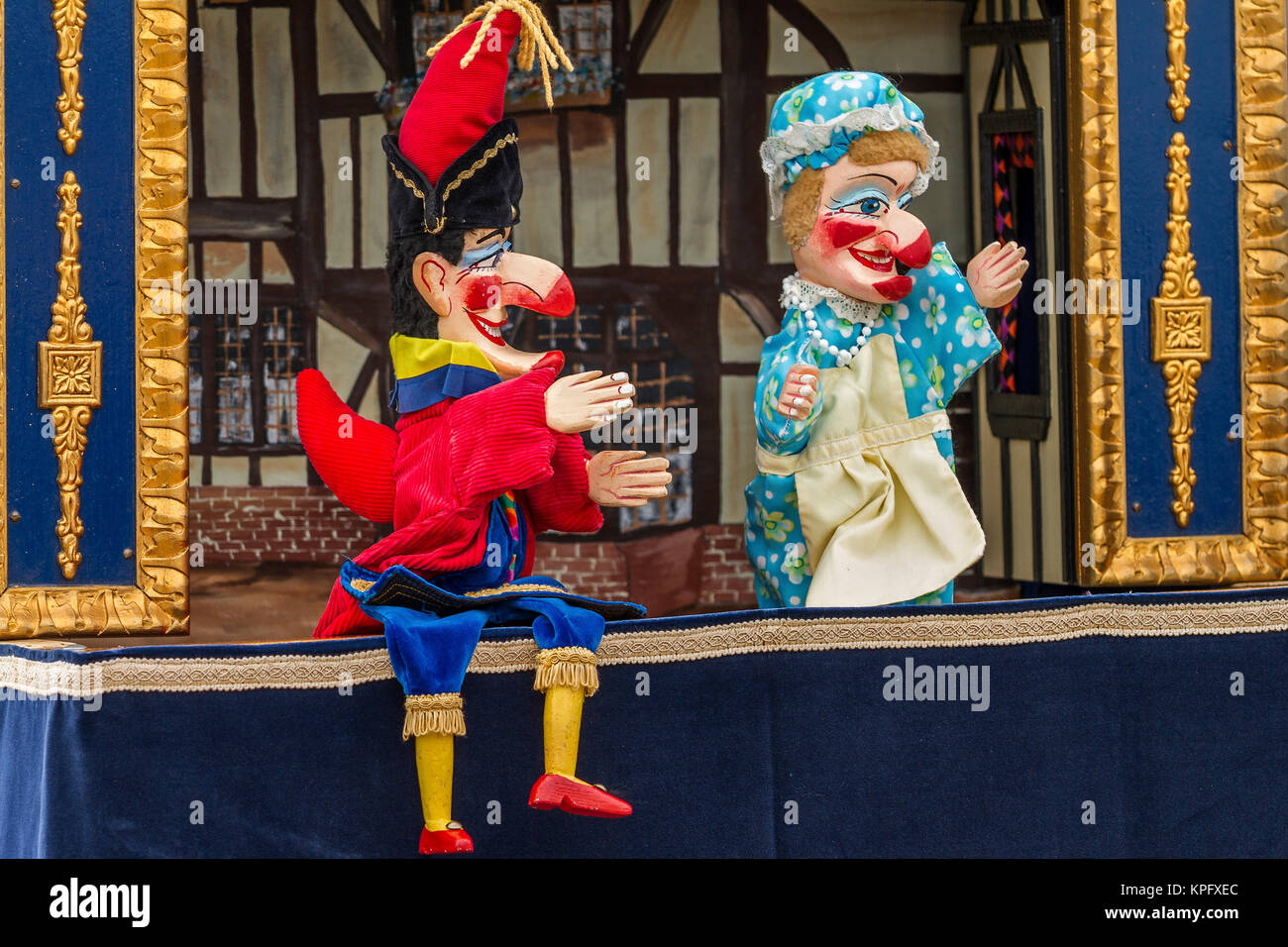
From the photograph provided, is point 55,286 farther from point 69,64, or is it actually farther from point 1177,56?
point 1177,56

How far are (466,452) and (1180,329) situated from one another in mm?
2030


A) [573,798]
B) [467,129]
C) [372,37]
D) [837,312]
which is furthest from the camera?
[372,37]

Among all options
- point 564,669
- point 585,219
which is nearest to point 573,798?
point 564,669

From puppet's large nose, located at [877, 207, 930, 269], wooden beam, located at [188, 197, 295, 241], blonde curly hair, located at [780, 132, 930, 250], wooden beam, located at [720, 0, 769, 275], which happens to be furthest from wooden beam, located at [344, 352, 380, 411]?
puppet's large nose, located at [877, 207, 930, 269]

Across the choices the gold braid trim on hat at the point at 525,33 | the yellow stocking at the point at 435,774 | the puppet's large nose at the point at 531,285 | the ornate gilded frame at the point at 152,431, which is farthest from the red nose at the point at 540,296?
the yellow stocking at the point at 435,774

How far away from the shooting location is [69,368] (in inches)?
158

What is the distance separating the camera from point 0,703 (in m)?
3.97

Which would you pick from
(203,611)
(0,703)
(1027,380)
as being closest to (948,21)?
(1027,380)

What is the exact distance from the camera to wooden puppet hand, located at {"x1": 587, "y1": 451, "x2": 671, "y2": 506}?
404 cm

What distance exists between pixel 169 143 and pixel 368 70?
4.62 ft

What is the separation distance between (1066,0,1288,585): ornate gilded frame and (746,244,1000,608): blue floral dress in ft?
1.29

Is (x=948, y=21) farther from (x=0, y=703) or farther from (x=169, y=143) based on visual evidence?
(x=0, y=703)

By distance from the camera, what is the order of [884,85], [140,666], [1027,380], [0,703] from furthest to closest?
[1027,380] → [884,85] → [0,703] → [140,666]

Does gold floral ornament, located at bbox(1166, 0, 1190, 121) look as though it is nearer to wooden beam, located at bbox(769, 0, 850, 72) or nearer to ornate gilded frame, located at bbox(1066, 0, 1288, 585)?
ornate gilded frame, located at bbox(1066, 0, 1288, 585)
